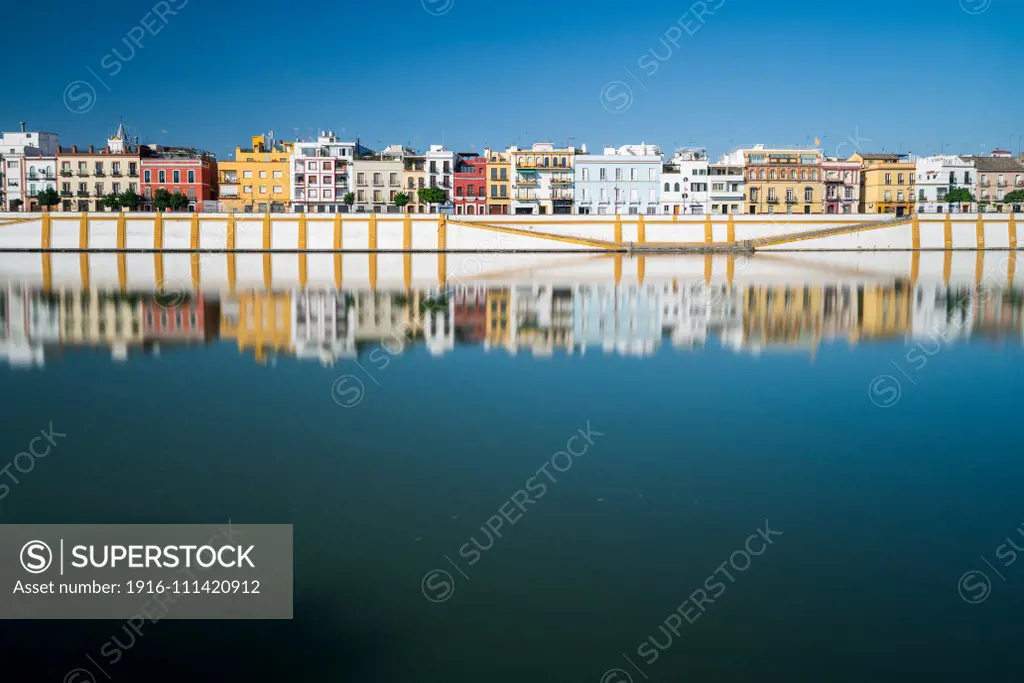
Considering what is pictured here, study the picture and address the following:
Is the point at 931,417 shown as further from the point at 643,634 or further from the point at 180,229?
the point at 180,229

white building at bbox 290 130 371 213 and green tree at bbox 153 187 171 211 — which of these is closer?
green tree at bbox 153 187 171 211

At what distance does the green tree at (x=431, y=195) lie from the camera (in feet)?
241

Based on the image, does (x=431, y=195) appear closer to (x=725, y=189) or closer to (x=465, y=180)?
(x=465, y=180)

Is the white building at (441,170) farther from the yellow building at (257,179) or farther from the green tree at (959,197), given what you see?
the green tree at (959,197)

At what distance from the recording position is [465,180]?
78.5 m

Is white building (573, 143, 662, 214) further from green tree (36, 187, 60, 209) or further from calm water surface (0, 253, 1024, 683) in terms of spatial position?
calm water surface (0, 253, 1024, 683)

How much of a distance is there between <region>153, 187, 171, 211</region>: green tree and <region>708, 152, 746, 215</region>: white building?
40.4 meters

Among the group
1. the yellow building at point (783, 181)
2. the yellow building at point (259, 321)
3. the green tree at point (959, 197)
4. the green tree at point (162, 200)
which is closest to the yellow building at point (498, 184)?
the yellow building at point (783, 181)

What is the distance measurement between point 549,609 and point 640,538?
172 cm

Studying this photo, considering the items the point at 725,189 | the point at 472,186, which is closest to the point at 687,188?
the point at 725,189

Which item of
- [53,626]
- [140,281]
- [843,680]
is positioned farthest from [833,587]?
[140,281]

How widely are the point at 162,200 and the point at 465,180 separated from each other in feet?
73.9

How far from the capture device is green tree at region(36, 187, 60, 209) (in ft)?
246

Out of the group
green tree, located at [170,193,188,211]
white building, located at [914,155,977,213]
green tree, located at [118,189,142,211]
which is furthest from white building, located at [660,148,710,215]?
green tree, located at [118,189,142,211]
